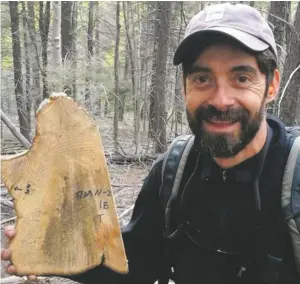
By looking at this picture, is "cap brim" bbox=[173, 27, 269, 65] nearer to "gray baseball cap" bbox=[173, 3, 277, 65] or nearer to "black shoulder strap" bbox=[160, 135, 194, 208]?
"gray baseball cap" bbox=[173, 3, 277, 65]

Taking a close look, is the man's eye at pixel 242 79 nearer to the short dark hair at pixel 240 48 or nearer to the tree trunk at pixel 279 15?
the short dark hair at pixel 240 48

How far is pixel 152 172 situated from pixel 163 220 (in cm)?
27

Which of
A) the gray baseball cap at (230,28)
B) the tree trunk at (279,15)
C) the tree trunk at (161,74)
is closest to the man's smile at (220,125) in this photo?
the gray baseball cap at (230,28)

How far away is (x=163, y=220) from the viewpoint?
2.06 metres

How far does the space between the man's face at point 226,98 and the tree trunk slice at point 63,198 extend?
505mm

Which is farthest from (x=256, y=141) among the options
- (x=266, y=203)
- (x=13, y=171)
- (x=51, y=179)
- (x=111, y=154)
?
(x=111, y=154)

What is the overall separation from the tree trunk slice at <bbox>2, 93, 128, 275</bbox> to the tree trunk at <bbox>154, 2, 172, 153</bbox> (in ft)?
24.9

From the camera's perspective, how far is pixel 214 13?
1799mm

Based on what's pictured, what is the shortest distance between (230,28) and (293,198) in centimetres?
78

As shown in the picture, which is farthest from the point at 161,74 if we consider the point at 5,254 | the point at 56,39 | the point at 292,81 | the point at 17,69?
the point at 5,254

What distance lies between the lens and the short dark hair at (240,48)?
167cm

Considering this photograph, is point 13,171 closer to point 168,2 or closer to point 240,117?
point 240,117

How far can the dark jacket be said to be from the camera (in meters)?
1.66

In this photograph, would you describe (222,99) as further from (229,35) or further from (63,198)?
(63,198)
